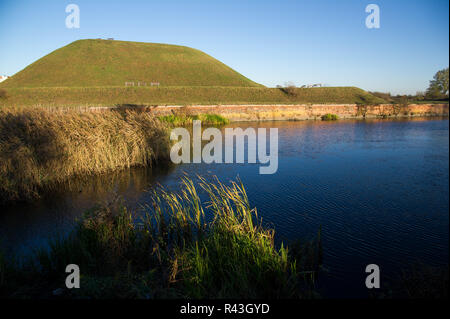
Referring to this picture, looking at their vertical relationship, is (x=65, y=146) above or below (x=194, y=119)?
below

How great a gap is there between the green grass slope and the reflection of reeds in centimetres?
7137

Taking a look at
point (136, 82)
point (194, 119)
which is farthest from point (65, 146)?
point (136, 82)

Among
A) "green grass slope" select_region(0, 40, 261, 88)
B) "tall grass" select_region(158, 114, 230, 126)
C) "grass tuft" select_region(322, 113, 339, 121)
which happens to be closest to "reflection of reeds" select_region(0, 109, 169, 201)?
"tall grass" select_region(158, 114, 230, 126)

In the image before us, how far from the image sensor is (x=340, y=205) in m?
8.95

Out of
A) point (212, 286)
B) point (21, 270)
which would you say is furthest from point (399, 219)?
point (21, 270)

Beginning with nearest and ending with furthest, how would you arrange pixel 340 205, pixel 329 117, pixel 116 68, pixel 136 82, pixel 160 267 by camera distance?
pixel 160 267 → pixel 340 205 → pixel 329 117 → pixel 136 82 → pixel 116 68

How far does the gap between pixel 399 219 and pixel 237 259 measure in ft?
18.1

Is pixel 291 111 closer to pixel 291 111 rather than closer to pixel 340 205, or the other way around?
pixel 291 111

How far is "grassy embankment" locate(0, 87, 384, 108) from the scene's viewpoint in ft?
194

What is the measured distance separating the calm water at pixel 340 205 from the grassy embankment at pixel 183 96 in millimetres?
44652

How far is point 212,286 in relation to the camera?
14.0ft

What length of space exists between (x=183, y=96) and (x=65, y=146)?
2154 inches

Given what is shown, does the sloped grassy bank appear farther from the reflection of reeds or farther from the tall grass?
the tall grass

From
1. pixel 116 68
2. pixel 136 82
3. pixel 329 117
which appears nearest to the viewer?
pixel 329 117
